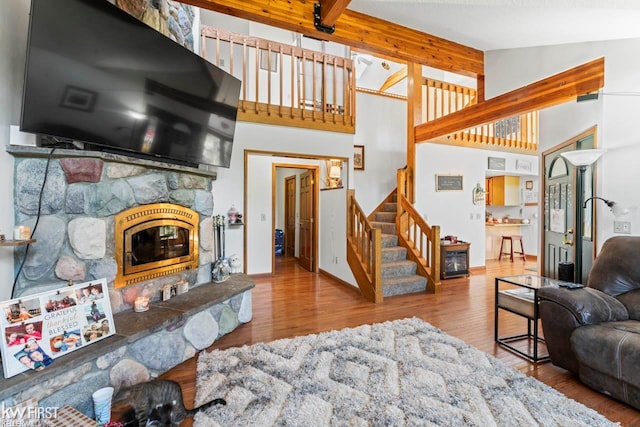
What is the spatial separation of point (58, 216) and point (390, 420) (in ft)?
8.04

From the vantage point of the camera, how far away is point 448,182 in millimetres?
6121

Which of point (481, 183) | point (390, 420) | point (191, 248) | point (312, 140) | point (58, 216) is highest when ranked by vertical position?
point (312, 140)

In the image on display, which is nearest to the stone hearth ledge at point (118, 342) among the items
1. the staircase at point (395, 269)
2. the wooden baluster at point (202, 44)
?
the staircase at point (395, 269)

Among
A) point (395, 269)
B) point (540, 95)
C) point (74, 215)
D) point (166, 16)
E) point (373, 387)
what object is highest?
point (166, 16)

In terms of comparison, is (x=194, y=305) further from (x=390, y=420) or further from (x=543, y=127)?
(x=543, y=127)

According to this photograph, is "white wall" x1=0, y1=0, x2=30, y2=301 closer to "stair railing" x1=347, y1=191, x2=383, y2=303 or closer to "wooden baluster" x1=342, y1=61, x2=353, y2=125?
"stair railing" x1=347, y1=191, x2=383, y2=303

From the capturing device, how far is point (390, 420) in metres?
1.77

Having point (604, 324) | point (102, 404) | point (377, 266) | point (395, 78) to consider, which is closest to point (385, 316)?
point (377, 266)

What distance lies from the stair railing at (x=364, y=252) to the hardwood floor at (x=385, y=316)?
0.66 feet

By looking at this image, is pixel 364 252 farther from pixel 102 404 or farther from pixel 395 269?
pixel 102 404

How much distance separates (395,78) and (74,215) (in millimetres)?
7277

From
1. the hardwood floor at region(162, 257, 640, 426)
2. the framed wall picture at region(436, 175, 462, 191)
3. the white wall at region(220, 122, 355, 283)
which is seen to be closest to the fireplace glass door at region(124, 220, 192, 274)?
the hardwood floor at region(162, 257, 640, 426)

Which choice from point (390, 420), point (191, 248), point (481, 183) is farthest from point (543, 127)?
point (191, 248)

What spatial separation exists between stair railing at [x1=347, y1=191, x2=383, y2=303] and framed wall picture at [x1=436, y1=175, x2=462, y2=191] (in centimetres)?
228
